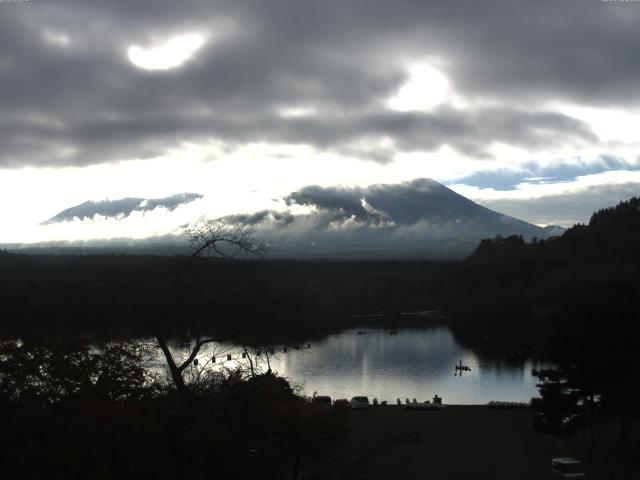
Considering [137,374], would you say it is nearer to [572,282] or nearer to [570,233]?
[572,282]

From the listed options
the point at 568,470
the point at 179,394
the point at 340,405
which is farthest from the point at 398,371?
the point at 179,394

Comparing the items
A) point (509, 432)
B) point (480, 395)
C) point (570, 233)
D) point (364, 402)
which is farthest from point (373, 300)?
point (509, 432)

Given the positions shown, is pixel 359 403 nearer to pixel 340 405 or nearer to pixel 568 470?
pixel 340 405

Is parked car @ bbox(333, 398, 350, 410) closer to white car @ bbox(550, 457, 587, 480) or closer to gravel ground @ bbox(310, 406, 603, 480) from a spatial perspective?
gravel ground @ bbox(310, 406, 603, 480)

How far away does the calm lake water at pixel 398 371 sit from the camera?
21.3m

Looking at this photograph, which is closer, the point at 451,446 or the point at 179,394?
the point at 179,394

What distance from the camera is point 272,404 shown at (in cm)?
733

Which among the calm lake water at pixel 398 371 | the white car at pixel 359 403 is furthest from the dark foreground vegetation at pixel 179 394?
the white car at pixel 359 403

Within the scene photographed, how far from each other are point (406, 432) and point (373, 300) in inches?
1555

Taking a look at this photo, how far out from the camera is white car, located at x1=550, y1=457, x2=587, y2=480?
890 centimetres

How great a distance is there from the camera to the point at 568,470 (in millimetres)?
9031

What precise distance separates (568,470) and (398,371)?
54.4 feet

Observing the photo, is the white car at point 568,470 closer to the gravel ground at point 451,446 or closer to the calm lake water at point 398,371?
the gravel ground at point 451,446

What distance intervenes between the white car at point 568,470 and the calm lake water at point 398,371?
29.2 feet
